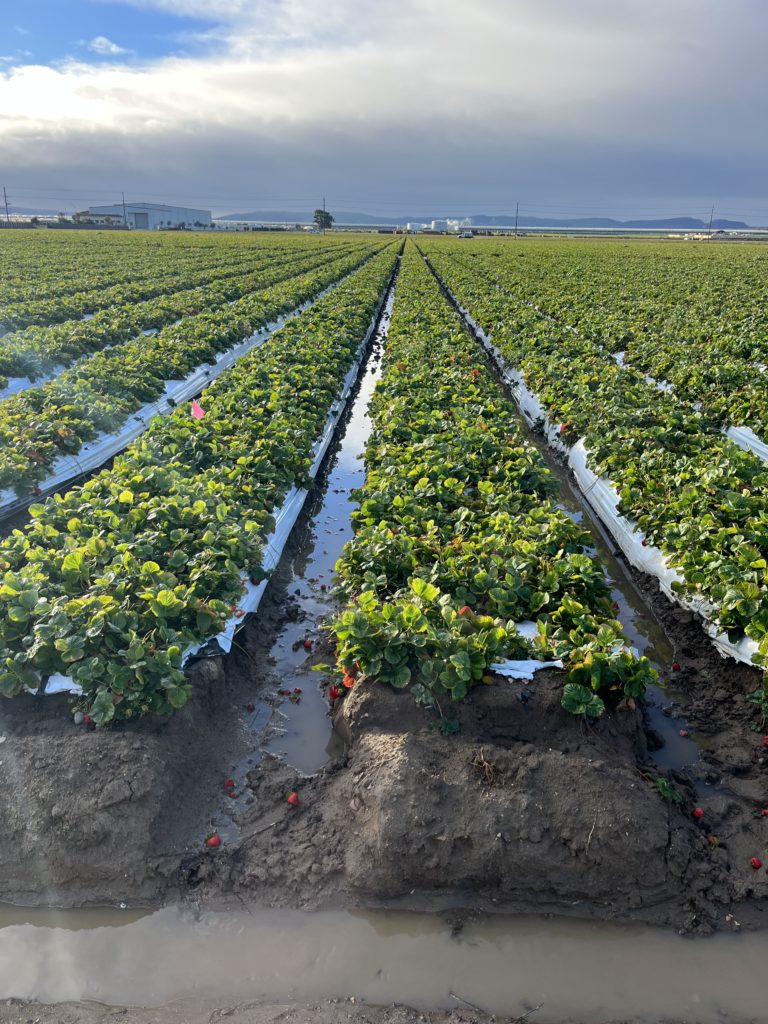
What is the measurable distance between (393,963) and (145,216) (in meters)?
125

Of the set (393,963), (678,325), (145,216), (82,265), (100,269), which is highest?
(145,216)

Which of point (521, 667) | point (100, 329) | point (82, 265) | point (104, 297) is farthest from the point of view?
point (82, 265)

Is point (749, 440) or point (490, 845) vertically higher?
point (749, 440)

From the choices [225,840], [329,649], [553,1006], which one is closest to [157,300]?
[329,649]

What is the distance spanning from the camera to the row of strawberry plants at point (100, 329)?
13.0 m

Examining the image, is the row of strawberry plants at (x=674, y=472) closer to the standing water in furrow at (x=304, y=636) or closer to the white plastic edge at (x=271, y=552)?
the standing water in furrow at (x=304, y=636)

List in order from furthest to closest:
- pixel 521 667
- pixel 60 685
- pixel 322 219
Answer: pixel 322 219 < pixel 521 667 < pixel 60 685

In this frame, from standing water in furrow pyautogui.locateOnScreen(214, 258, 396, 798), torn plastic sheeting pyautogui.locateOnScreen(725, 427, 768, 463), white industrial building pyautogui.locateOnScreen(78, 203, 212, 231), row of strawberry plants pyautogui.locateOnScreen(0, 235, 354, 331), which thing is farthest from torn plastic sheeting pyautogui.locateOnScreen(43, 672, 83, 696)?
white industrial building pyautogui.locateOnScreen(78, 203, 212, 231)

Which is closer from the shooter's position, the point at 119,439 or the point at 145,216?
the point at 119,439

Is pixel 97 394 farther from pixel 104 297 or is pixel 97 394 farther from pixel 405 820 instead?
pixel 104 297

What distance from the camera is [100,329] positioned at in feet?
52.7

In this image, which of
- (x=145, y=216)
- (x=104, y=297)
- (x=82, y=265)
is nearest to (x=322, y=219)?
(x=145, y=216)

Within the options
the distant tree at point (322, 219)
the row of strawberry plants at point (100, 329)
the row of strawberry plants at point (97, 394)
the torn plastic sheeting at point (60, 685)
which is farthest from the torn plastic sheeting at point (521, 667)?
the distant tree at point (322, 219)

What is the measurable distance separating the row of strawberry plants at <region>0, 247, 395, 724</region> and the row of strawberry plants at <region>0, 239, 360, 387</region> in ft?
19.1
